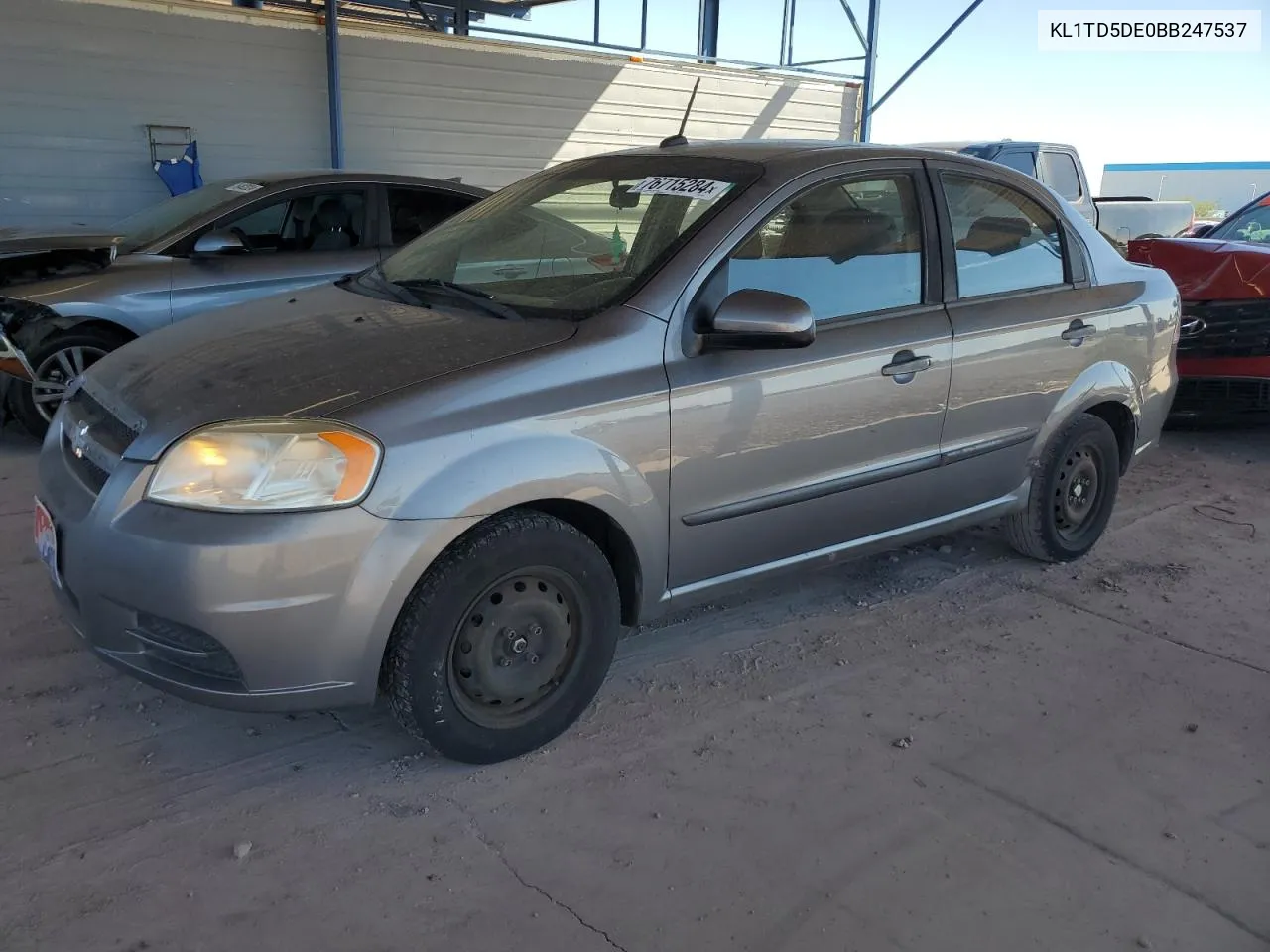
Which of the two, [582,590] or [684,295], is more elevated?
[684,295]

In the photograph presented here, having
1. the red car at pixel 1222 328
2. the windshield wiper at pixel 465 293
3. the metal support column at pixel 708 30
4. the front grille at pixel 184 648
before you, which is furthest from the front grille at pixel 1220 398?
the metal support column at pixel 708 30

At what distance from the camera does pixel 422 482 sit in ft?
8.41

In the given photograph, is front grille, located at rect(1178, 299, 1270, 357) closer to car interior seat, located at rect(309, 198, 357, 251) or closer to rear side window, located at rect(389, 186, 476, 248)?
rear side window, located at rect(389, 186, 476, 248)

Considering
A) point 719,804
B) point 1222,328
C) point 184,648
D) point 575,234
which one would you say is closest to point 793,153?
point 575,234

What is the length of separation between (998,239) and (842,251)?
2.74 ft

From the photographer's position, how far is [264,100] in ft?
31.3

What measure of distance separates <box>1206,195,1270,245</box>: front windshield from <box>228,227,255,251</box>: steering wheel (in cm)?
658

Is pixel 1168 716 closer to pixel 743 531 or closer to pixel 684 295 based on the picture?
pixel 743 531

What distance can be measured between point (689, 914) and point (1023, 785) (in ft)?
3.64

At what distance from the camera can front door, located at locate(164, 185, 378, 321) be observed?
5.94 metres

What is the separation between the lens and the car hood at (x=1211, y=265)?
20.7 feet

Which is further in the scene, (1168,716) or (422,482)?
(1168,716)

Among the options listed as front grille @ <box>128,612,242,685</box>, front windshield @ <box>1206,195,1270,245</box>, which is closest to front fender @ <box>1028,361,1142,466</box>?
front grille @ <box>128,612,242,685</box>

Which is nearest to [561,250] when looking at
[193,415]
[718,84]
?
[193,415]
